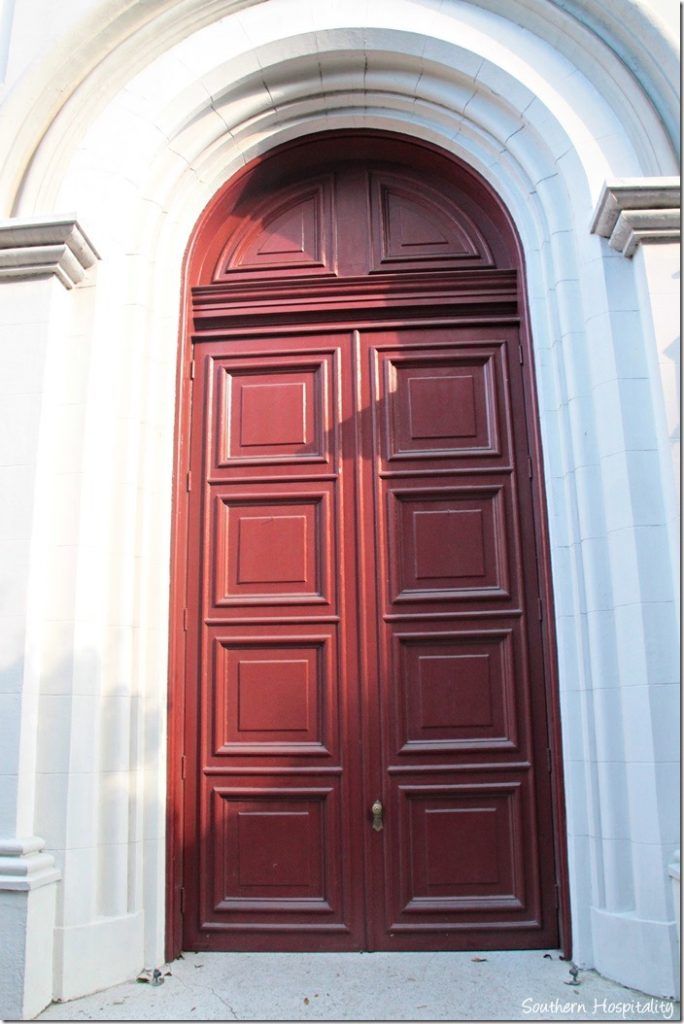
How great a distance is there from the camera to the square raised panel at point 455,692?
4094 mm

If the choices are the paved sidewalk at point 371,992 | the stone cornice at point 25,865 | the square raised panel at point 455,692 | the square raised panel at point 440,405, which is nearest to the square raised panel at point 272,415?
the square raised panel at point 440,405

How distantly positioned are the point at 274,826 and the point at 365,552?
1.55m

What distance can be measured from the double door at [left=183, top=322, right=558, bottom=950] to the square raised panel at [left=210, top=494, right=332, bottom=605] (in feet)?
0.04

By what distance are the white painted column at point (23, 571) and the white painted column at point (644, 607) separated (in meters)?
2.56

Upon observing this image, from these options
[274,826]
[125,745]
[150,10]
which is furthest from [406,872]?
[150,10]

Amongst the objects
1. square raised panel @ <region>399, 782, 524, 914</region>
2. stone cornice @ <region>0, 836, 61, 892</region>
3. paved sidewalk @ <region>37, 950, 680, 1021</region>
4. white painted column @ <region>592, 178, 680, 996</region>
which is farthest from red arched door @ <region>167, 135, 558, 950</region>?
stone cornice @ <region>0, 836, 61, 892</region>

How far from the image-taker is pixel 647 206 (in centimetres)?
389

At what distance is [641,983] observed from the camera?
10.9 ft

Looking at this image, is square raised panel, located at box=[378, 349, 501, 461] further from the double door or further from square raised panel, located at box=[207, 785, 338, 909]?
square raised panel, located at box=[207, 785, 338, 909]

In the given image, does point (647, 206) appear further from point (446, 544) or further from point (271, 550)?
point (271, 550)

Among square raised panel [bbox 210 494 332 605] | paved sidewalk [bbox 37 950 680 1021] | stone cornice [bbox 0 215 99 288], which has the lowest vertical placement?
paved sidewalk [bbox 37 950 680 1021]

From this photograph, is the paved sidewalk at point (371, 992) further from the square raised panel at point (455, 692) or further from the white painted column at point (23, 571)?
the square raised panel at point (455, 692)

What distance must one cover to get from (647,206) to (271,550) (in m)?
2.70

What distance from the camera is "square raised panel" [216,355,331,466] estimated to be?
14.9ft
